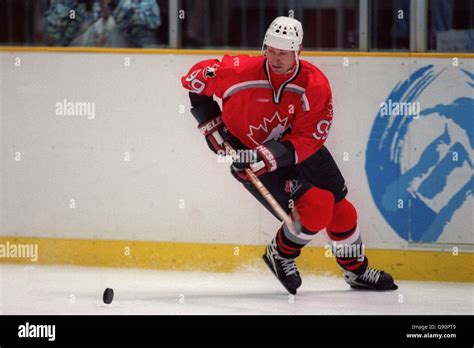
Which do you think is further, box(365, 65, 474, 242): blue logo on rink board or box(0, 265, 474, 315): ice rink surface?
box(365, 65, 474, 242): blue logo on rink board

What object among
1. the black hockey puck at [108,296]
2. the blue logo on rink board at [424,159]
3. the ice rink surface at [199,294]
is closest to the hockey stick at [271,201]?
the ice rink surface at [199,294]

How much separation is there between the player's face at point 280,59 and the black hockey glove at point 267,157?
1.08 ft

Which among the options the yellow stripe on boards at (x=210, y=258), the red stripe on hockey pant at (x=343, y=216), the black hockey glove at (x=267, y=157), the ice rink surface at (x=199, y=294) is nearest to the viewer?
the ice rink surface at (x=199, y=294)

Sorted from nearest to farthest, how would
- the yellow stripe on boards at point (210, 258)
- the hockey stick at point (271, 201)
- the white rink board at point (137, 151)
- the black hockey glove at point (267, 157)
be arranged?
1. the black hockey glove at point (267, 157)
2. the hockey stick at point (271, 201)
3. the yellow stripe on boards at point (210, 258)
4. the white rink board at point (137, 151)

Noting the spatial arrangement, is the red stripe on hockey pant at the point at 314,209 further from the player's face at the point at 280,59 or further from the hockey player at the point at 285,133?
the player's face at the point at 280,59

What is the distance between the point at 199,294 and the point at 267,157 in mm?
781

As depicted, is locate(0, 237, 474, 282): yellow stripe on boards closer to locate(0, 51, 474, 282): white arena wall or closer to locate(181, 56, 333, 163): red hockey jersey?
locate(0, 51, 474, 282): white arena wall

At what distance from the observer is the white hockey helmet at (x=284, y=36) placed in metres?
5.69

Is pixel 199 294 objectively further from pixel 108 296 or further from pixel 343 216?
pixel 343 216

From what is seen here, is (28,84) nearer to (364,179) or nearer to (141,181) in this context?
(141,181)

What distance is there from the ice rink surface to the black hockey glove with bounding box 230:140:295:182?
23.9 inches

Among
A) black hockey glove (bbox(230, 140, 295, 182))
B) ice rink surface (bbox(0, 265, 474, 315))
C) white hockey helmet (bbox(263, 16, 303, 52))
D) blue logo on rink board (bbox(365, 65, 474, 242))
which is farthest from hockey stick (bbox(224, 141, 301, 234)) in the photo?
blue logo on rink board (bbox(365, 65, 474, 242))

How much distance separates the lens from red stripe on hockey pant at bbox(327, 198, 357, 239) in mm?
6039
